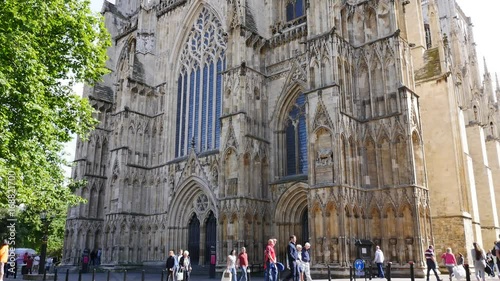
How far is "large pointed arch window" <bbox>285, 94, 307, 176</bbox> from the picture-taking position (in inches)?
914

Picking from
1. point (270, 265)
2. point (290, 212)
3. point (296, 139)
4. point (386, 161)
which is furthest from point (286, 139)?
point (270, 265)

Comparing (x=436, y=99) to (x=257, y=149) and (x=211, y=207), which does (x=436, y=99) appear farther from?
(x=211, y=207)

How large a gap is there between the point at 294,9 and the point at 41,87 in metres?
17.1

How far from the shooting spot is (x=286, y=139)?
24234 mm

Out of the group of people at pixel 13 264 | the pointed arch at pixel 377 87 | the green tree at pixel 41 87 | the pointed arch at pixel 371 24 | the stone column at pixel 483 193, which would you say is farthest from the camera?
the stone column at pixel 483 193

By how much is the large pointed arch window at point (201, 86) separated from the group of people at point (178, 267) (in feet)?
33.1

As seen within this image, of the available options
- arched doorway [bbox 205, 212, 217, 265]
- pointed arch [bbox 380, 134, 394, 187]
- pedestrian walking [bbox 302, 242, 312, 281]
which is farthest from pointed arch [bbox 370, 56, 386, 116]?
arched doorway [bbox 205, 212, 217, 265]

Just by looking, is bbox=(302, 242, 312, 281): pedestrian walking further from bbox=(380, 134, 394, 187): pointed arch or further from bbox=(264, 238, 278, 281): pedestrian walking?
bbox=(380, 134, 394, 187): pointed arch

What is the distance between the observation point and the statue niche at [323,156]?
18.8 metres

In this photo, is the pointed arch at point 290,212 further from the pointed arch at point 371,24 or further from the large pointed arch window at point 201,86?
the pointed arch at point 371,24

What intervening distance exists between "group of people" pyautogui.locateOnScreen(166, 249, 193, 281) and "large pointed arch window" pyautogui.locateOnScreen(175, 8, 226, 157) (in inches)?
397

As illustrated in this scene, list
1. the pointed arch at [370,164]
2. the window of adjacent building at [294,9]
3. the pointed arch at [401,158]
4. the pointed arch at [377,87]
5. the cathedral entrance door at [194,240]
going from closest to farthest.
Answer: the pointed arch at [401,158]
the pointed arch at [370,164]
the pointed arch at [377,87]
the window of adjacent building at [294,9]
the cathedral entrance door at [194,240]

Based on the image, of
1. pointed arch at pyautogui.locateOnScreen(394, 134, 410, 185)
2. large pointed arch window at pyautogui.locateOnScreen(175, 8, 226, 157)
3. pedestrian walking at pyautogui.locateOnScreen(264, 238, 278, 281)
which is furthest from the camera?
large pointed arch window at pyautogui.locateOnScreen(175, 8, 226, 157)

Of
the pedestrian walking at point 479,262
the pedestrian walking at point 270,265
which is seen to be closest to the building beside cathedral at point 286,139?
the pedestrian walking at point 479,262
